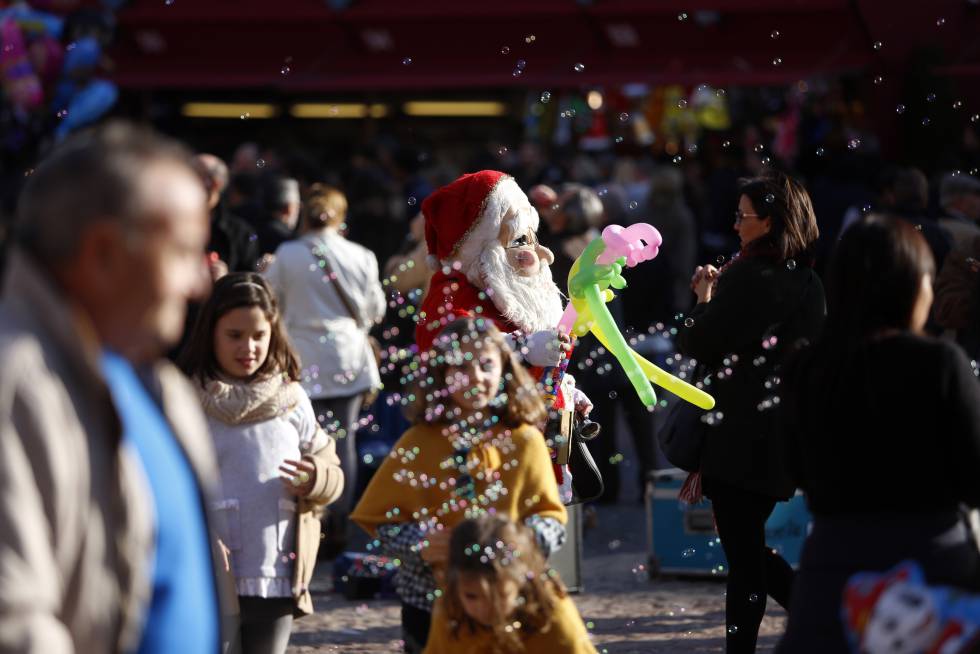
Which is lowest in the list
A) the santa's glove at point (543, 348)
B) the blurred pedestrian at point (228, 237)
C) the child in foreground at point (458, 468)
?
the child in foreground at point (458, 468)

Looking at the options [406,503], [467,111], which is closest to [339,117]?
[467,111]

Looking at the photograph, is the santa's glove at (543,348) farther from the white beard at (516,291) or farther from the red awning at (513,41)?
the red awning at (513,41)

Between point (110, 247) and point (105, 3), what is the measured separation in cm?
Result: 1362

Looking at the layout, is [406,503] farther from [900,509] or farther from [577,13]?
[577,13]

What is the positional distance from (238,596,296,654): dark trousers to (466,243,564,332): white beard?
1.04 metres

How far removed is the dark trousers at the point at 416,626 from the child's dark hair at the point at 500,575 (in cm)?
43

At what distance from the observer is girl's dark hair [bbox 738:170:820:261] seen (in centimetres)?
496

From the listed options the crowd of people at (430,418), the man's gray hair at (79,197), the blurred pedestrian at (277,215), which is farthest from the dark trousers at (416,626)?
the blurred pedestrian at (277,215)

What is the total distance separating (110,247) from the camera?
2162 millimetres

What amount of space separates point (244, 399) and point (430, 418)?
732 millimetres

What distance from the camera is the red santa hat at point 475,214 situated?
15.9 ft

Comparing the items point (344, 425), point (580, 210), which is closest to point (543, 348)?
point (344, 425)

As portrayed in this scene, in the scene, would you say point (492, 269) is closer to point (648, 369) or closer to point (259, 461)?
point (648, 369)

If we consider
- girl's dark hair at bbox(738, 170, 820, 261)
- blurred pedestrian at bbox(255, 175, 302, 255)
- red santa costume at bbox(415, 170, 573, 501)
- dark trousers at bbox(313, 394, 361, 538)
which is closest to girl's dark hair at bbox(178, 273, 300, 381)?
red santa costume at bbox(415, 170, 573, 501)
